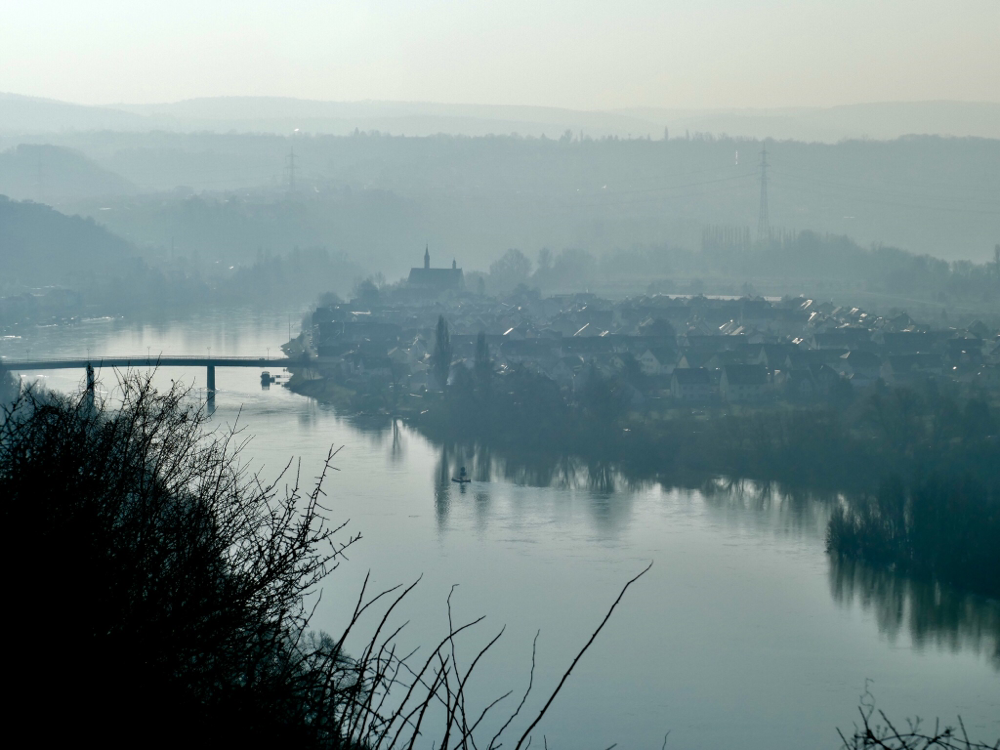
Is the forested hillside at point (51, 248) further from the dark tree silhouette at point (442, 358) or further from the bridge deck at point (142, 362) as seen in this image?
the dark tree silhouette at point (442, 358)

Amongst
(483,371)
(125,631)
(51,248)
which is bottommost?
(483,371)

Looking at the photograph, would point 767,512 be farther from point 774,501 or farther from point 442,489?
point 442,489

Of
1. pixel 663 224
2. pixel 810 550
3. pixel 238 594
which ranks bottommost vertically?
pixel 810 550

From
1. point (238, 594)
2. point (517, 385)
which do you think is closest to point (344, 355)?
point (517, 385)

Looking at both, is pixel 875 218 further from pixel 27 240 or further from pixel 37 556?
pixel 37 556

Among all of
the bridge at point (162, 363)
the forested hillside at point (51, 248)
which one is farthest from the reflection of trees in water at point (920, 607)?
the forested hillside at point (51, 248)

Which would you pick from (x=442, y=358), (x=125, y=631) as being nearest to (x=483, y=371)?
(x=442, y=358)
